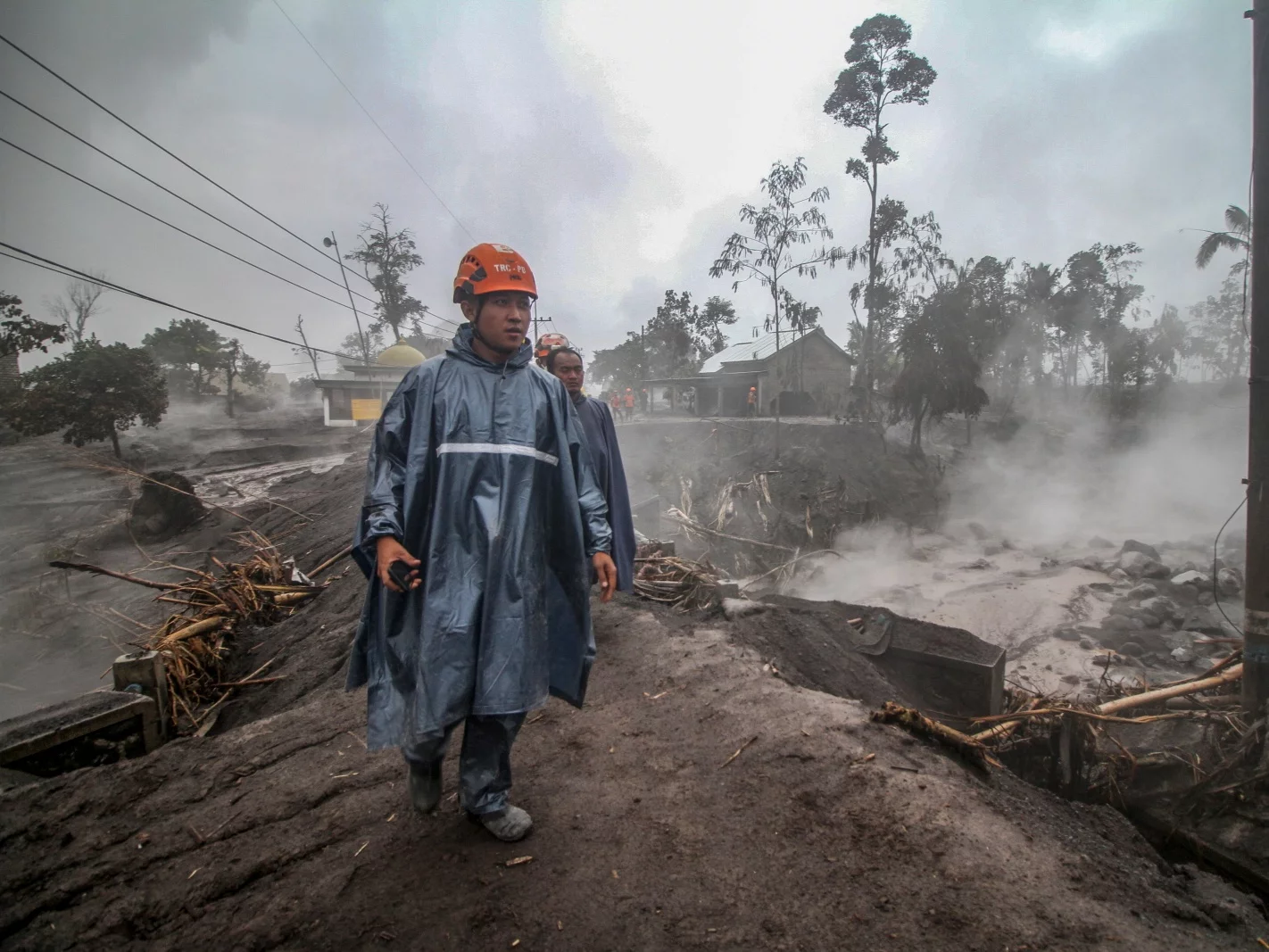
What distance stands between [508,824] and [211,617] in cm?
475

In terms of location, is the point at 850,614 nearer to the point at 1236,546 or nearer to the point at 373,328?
→ the point at 1236,546

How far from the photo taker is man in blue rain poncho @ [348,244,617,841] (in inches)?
74.0

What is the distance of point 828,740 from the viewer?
271 centimetres

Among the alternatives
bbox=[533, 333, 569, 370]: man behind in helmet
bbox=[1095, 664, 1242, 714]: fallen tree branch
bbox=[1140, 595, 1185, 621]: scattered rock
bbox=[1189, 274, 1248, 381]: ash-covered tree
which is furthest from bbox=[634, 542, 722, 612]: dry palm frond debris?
bbox=[1189, 274, 1248, 381]: ash-covered tree

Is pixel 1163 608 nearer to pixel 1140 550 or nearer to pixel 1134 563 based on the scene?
pixel 1134 563

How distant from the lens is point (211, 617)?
5406 millimetres

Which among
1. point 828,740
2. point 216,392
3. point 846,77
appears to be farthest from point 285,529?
point 216,392

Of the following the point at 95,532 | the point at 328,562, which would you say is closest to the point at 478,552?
the point at 328,562

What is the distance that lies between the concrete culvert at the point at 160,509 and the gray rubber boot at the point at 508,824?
1574 cm

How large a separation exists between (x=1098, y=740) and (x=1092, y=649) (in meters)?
6.40

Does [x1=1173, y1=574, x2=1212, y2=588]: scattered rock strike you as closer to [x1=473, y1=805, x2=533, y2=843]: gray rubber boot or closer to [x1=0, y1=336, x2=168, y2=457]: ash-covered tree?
[x1=473, y1=805, x2=533, y2=843]: gray rubber boot

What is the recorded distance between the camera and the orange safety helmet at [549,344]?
460 centimetres

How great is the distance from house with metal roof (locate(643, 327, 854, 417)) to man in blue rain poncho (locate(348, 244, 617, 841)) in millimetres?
28036

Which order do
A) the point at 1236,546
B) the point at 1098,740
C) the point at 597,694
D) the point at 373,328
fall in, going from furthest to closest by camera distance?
the point at 373,328, the point at 1236,546, the point at 1098,740, the point at 597,694
